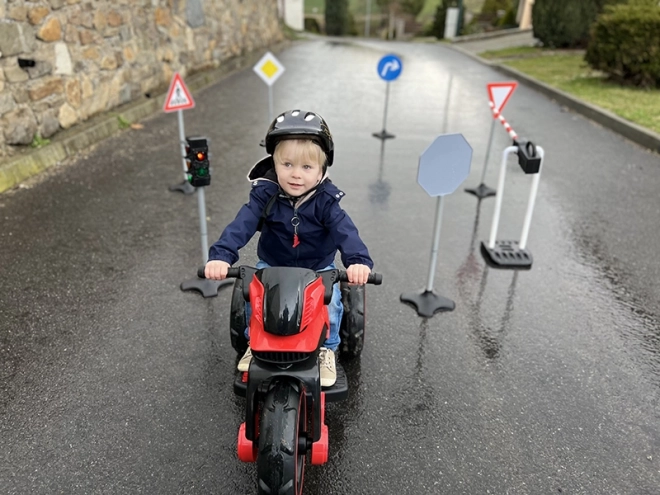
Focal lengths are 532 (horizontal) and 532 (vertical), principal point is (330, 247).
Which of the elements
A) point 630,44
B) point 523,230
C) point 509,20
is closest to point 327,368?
point 523,230

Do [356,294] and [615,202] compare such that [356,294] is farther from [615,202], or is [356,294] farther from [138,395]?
[615,202]

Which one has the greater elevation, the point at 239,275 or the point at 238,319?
the point at 239,275

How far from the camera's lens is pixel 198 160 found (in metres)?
4.13

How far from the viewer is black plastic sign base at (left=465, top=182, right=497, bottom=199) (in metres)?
6.77

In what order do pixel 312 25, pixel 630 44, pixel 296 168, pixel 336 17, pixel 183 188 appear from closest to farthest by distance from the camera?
1. pixel 296 168
2. pixel 183 188
3. pixel 630 44
4. pixel 336 17
5. pixel 312 25

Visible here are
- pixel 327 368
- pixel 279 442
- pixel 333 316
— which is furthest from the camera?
pixel 333 316

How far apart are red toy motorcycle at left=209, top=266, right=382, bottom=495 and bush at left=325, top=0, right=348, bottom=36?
55.5 metres

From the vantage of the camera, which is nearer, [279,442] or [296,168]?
[279,442]

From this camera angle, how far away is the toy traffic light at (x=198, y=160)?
13.4ft

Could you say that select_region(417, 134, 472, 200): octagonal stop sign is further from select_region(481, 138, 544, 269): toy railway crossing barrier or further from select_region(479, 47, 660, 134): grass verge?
select_region(479, 47, 660, 134): grass verge

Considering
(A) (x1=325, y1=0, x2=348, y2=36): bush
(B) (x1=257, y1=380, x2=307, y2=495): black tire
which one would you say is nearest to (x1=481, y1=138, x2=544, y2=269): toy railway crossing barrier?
(B) (x1=257, y1=380, x2=307, y2=495): black tire

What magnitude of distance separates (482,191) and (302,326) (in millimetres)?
5101

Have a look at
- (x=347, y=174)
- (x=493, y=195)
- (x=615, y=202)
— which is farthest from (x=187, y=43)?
(x=615, y=202)

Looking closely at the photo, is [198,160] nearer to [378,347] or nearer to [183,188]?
[378,347]
